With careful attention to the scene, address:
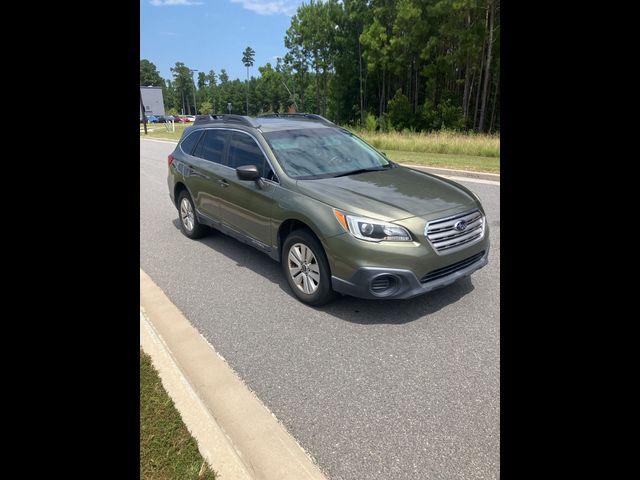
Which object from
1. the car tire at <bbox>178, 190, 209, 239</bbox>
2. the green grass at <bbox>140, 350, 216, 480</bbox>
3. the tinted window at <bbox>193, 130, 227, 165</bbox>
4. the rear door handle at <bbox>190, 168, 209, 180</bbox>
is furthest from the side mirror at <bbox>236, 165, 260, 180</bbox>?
the green grass at <bbox>140, 350, 216, 480</bbox>

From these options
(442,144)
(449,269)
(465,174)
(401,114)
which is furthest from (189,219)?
(401,114)

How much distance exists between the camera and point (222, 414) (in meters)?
2.70

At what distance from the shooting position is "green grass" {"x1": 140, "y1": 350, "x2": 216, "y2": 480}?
217 centimetres

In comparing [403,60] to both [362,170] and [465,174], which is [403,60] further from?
[362,170]

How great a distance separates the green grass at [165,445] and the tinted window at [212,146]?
134 inches

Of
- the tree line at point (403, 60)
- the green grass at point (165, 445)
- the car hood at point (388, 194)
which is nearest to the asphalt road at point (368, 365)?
the green grass at point (165, 445)

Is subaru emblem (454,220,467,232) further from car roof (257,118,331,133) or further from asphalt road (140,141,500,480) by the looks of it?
car roof (257,118,331,133)

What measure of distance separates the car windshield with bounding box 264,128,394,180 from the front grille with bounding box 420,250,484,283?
147 centimetres

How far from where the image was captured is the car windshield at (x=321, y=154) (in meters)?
4.55

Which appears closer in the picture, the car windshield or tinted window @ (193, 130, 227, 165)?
the car windshield

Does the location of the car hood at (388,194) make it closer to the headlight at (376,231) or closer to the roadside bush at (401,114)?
the headlight at (376,231)

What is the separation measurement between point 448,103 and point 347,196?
3407 centimetres
